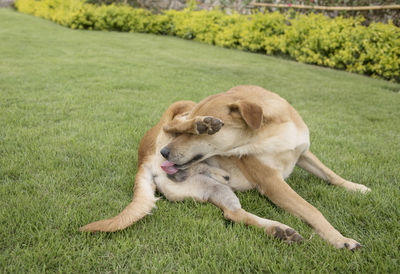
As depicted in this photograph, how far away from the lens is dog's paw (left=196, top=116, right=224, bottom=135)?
262 cm

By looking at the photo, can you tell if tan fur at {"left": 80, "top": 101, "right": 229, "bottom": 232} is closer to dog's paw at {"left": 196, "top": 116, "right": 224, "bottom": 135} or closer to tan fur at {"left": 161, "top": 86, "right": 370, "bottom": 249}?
tan fur at {"left": 161, "top": 86, "right": 370, "bottom": 249}

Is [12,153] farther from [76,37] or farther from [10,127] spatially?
[76,37]

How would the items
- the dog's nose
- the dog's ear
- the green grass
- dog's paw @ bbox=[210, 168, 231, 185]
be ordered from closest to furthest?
the green grass, the dog's ear, the dog's nose, dog's paw @ bbox=[210, 168, 231, 185]

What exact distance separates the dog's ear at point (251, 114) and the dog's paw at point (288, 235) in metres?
0.82

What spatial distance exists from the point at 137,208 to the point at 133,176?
2.72ft

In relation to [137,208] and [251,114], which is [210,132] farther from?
[137,208]

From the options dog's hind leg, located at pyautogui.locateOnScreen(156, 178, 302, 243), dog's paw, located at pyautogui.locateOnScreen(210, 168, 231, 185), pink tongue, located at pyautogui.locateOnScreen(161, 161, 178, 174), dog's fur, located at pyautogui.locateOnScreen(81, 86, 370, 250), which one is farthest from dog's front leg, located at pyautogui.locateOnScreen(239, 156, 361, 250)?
pink tongue, located at pyautogui.locateOnScreen(161, 161, 178, 174)

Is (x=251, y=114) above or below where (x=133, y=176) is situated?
above

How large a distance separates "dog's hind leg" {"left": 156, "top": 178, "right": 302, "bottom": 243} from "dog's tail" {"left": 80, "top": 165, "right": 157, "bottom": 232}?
A: 0.19 m

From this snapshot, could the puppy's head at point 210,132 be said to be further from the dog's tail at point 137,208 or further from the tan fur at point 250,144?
the dog's tail at point 137,208

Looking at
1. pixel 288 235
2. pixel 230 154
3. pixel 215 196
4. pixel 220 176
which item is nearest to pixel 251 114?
pixel 230 154

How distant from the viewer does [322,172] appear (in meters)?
3.20

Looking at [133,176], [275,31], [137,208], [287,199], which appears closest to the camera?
[137,208]

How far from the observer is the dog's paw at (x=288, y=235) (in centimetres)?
215
